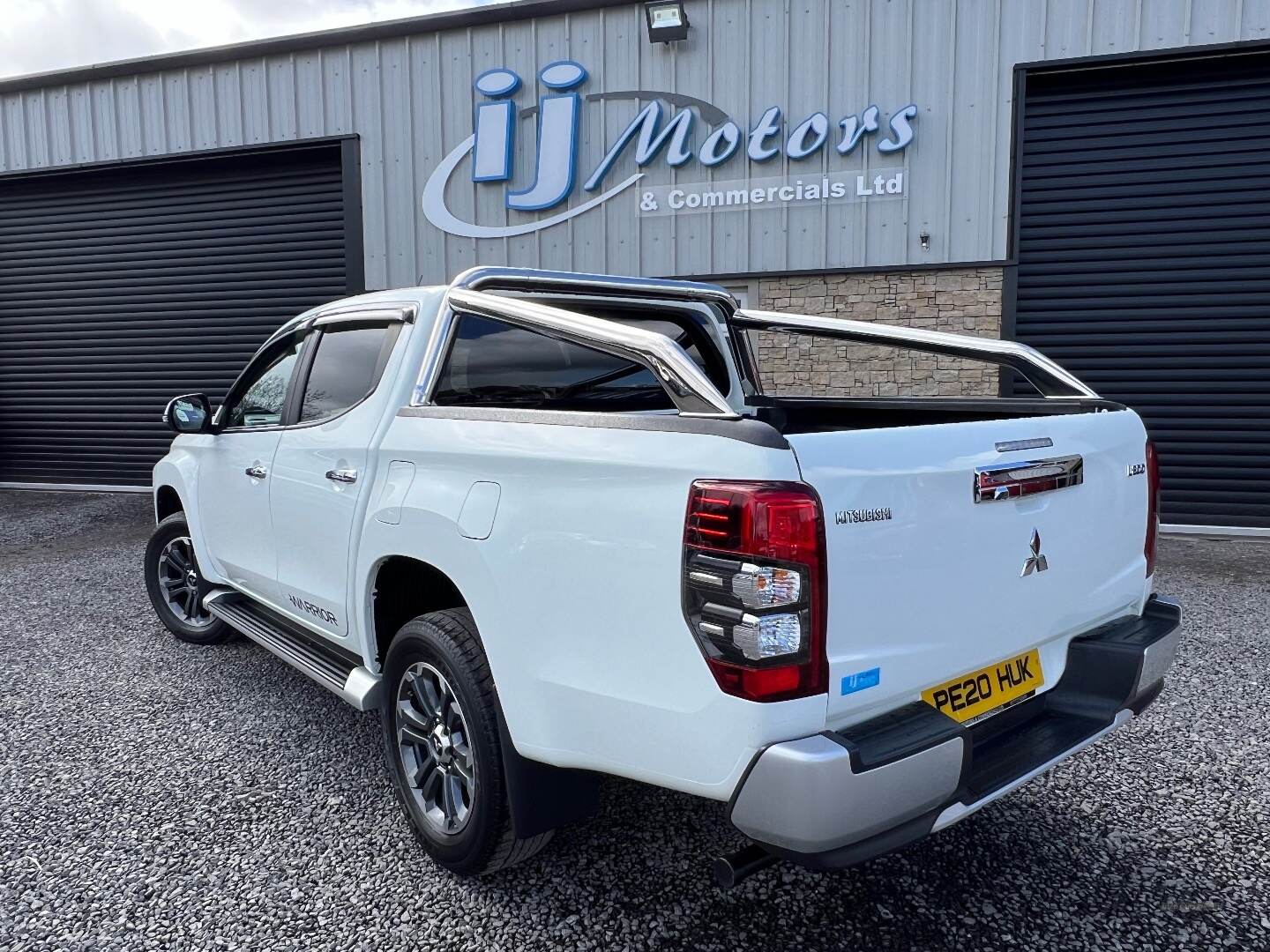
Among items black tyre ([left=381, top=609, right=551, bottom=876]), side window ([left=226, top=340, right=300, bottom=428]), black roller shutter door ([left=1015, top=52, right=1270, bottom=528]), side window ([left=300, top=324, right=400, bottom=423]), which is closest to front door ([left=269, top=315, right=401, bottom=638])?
side window ([left=300, top=324, right=400, bottom=423])

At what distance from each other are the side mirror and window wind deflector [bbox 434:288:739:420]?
2.30 metres

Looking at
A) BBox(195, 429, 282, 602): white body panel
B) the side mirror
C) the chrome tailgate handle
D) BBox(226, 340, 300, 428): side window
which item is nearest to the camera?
the chrome tailgate handle

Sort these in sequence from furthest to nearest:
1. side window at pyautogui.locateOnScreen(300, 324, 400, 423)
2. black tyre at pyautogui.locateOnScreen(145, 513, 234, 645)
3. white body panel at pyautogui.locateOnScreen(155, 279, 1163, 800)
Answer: black tyre at pyautogui.locateOnScreen(145, 513, 234, 645), side window at pyautogui.locateOnScreen(300, 324, 400, 423), white body panel at pyautogui.locateOnScreen(155, 279, 1163, 800)

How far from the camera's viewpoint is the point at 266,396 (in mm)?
4047

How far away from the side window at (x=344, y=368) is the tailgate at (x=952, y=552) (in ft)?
5.99

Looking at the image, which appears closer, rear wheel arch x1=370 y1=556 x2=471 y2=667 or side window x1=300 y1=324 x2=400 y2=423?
rear wheel arch x1=370 y1=556 x2=471 y2=667

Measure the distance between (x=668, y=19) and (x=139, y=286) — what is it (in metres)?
7.47

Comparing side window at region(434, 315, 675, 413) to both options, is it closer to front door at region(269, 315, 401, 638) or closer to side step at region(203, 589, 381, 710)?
front door at region(269, 315, 401, 638)

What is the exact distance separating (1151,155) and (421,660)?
8577 millimetres

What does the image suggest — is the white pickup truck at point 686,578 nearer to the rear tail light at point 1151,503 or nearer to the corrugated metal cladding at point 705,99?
the rear tail light at point 1151,503

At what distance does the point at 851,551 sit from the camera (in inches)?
74.2

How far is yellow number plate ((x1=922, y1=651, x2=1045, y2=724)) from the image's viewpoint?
2.16 metres

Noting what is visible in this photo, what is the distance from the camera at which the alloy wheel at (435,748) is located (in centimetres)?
260

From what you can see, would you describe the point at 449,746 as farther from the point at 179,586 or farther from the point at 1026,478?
the point at 179,586
